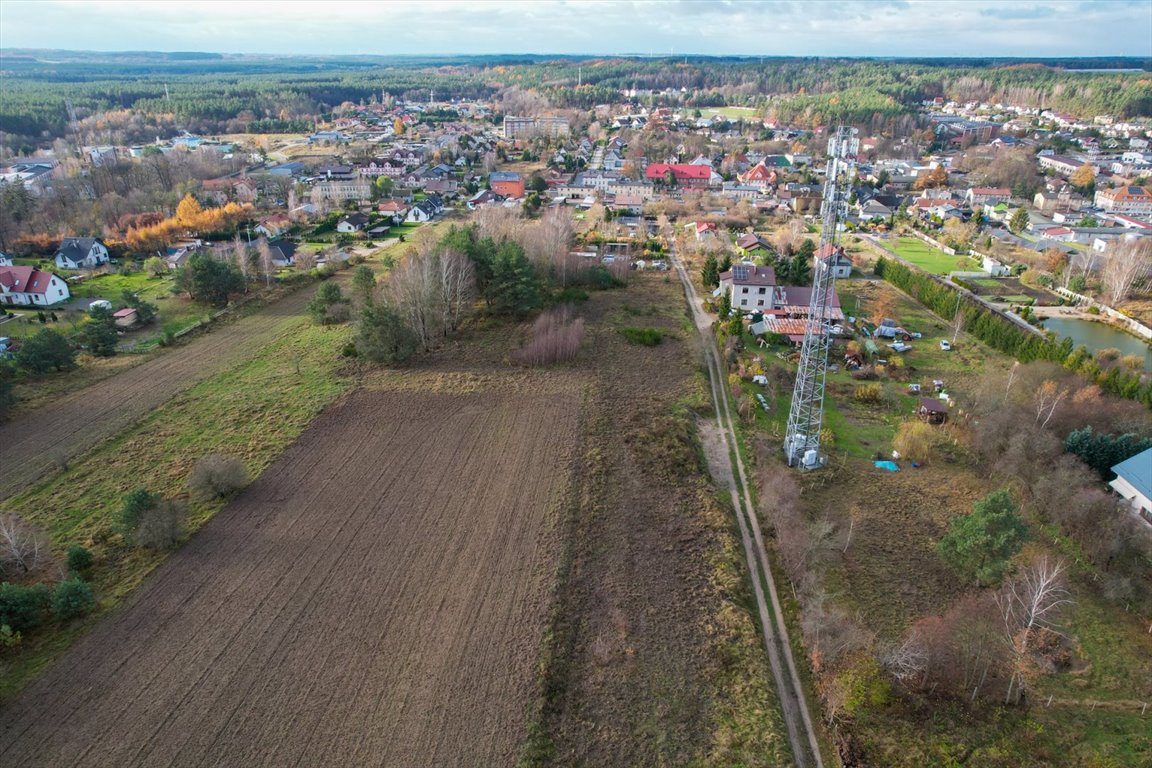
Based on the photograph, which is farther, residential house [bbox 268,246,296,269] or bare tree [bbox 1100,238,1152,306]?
residential house [bbox 268,246,296,269]

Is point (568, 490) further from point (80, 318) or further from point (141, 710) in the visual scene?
point (80, 318)

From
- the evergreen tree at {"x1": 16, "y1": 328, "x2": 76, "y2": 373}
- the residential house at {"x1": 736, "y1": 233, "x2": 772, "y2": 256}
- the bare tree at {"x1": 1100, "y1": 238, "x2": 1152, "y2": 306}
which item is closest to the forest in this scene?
the residential house at {"x1": 736, "y1": 233, "x2": 772, "y2": 256}

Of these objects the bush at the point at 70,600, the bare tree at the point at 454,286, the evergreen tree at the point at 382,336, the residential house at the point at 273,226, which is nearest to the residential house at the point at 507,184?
the residential house at the point at 273,226

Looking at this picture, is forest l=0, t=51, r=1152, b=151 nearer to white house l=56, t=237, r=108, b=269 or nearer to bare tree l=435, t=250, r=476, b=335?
white house l=56, t=237, r=108, b=269

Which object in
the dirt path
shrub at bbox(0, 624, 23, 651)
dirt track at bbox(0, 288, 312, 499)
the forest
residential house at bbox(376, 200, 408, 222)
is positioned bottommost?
the dirt path

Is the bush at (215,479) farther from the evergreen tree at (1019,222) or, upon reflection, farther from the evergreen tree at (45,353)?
the evergreen tree at (1019,222)

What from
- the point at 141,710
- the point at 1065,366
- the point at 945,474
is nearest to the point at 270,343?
the point at 141,710

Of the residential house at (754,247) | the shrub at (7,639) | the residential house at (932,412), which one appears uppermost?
the residential house at (754,247)
